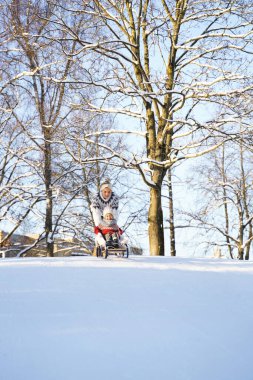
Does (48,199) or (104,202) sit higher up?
(48,199)

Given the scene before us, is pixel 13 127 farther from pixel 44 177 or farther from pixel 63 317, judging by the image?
pixel 63 317

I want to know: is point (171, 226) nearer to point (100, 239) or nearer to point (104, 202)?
point (104, 202)

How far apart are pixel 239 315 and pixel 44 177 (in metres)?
14.2

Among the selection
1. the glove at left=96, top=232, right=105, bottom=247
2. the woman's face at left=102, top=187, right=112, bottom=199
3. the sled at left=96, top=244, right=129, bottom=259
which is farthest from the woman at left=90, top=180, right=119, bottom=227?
the sled at left=96, top=244, right=129, bottom=259

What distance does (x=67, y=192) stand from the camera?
17625mm

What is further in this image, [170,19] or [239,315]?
[170,19]

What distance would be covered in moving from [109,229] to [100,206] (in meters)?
0.49

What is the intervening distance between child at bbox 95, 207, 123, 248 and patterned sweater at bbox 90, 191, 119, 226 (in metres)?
0.08

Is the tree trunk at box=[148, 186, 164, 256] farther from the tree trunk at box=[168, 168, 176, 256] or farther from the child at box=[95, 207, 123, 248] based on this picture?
the tree trunk at box=[168, 168, 176, 256]

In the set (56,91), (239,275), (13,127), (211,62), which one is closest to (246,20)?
(211,62)

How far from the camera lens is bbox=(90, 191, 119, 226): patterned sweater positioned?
8477 millimetres

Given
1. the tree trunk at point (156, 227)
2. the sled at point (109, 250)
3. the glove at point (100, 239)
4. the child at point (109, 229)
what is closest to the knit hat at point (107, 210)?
the child at point (109, 229)

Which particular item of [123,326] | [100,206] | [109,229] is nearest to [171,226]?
[100,206]

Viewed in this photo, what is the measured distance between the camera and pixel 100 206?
859 centimetres
